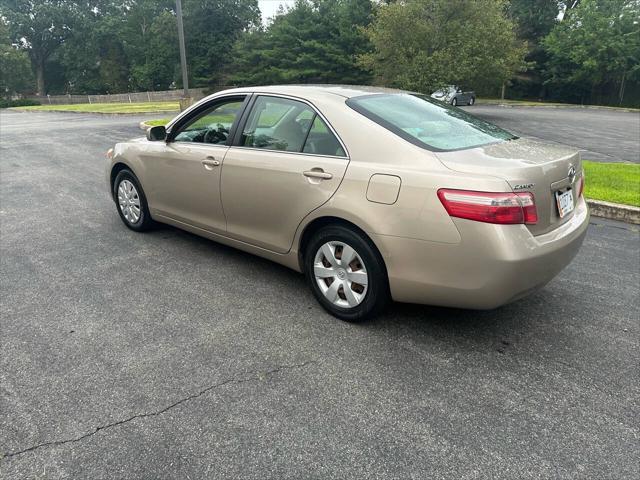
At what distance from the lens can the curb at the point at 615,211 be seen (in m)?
5.82

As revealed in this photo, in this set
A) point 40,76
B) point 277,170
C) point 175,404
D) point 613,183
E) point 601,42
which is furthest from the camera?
point 40,76

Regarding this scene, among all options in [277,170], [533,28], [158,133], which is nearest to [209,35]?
[533,28]

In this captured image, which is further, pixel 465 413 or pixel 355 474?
pixel 465 413

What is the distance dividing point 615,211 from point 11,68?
62.0 metres

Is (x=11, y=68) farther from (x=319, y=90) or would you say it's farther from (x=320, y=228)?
(x=320, y=228)

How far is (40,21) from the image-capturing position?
5891 cm

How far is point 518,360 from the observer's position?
296 cm

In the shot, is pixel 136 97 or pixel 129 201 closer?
pixel 129 201

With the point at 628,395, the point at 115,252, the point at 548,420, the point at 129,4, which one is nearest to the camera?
the point at 548,420

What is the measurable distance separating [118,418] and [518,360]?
2338mm

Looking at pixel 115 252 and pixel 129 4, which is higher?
pixel 129 4

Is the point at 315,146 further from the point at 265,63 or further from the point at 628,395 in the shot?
the point at 265,63

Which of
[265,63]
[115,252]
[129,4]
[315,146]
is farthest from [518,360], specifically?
[129,4]

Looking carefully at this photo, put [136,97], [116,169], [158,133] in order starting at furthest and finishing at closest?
1. [136,97]
2. [116,169]
3. [158,133]
